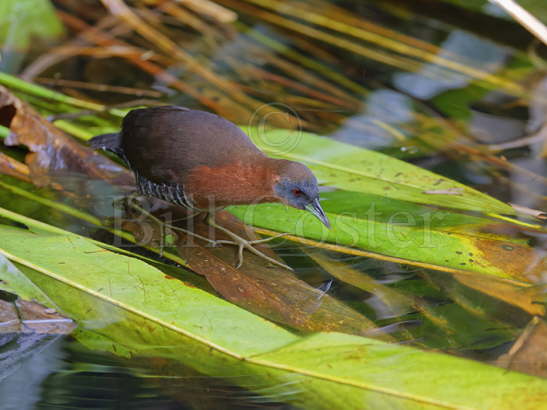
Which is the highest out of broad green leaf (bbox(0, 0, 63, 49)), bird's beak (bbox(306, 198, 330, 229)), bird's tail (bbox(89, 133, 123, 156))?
broad green leaf (bbox(0, 0, 63, 49))

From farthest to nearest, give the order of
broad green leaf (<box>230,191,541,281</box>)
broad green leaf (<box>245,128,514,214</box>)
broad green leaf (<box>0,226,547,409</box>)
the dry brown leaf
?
1. the dry brown leaf
2. broad green leaf (<box>245,128,514,214</box>)
3. broad green leaf (<box>230,191,541,281</box>)
4. broad green leaf (<box>0,226,547,409</box>)

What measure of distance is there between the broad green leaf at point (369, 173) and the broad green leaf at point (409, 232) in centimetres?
6

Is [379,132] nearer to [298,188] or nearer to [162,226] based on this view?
[298,188]

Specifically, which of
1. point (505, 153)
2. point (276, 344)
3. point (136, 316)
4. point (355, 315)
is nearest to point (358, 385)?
point (276, 344)

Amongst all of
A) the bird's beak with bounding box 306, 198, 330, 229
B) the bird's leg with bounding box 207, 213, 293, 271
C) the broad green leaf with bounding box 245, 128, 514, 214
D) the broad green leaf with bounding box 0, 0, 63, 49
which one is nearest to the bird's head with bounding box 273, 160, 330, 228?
the bird's beak with bounding box 306, 198, 330, 229

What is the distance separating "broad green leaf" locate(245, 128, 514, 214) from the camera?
2.67 m

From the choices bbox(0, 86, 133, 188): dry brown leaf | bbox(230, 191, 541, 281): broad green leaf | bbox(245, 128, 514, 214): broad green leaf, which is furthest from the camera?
bbox(0, 86, 133, 188): dry brown leaf

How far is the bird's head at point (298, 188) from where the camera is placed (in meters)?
2.54

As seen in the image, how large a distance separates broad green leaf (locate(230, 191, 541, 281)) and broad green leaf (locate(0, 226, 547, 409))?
537mm

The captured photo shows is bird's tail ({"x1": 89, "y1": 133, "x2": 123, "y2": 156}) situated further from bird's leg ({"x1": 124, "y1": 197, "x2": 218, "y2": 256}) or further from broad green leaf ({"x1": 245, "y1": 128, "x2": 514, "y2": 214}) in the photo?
broad green leaf ({"x1": 245, "y1": 128, "x2": 514, "y2": 214})

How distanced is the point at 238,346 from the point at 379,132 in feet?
5.05

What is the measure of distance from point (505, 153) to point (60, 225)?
1684 millimetres

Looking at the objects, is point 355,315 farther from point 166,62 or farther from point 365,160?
point 166,62

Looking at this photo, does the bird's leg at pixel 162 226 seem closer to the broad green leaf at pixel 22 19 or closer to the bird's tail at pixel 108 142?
the bird's tail at pixel 108 142
